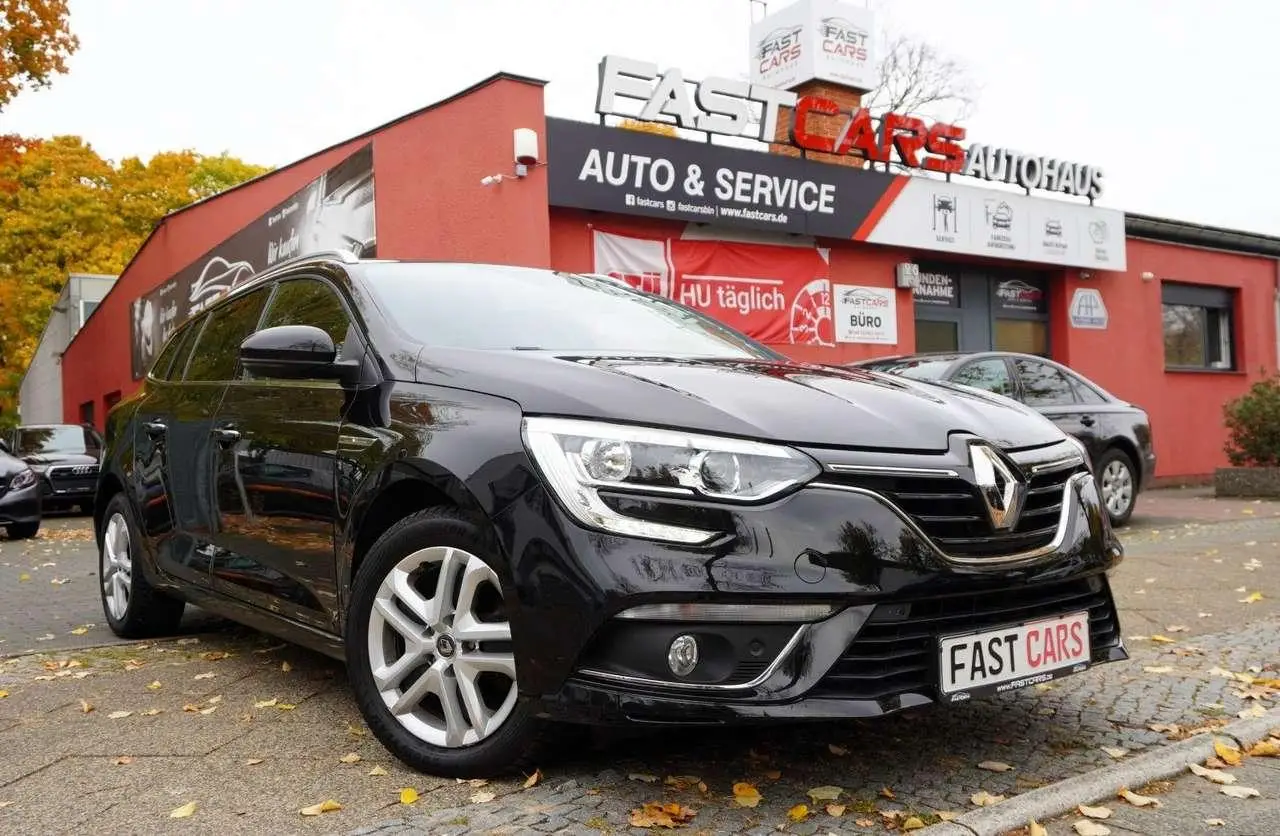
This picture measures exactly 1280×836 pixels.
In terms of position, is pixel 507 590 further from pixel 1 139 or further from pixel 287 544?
pixel 1 139

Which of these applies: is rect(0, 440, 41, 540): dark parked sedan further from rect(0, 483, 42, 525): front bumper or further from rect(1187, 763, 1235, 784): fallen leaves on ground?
rect(1187, 763, 1235, 784): fallen leaves on ground

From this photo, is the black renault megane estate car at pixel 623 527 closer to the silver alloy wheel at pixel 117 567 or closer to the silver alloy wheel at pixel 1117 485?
the silver alloy wheel at pixel 117 567

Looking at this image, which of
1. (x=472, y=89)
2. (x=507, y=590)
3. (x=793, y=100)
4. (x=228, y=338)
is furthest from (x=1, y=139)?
(x=507, y=590)

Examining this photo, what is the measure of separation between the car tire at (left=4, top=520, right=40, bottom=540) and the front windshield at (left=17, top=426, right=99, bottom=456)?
4992 mm

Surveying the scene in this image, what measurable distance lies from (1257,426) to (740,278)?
21.8 ft

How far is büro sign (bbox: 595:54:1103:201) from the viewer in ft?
42.4

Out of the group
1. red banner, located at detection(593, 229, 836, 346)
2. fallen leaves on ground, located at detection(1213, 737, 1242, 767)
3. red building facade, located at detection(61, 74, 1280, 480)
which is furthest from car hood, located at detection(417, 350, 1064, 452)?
red banner, located at detection(593, 229, 836, 346)

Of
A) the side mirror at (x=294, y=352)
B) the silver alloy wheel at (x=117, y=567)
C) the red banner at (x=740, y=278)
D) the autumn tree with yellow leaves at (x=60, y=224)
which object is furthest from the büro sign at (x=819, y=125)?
the autumn tree with yellow leaves at (x=60, y=224)

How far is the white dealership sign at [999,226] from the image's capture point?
15.0 m

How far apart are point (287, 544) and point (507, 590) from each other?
47.9 inches

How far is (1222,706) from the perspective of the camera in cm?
384

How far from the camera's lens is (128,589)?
17.0 feet

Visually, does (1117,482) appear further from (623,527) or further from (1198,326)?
(1198,326)

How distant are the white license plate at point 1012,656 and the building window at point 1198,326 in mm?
16883
